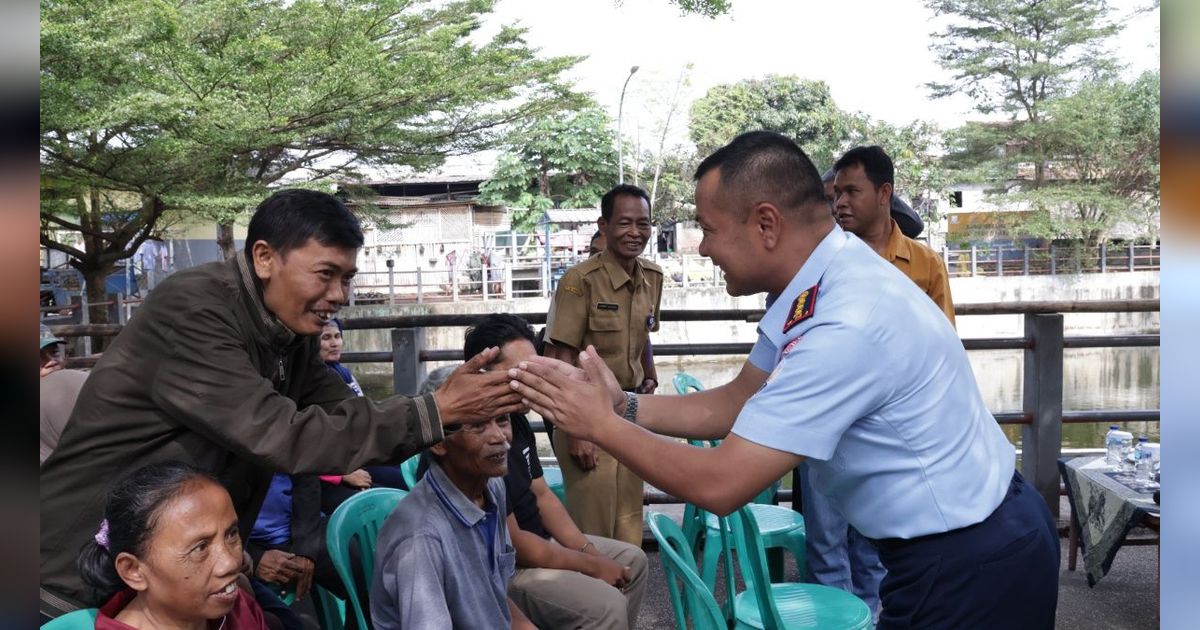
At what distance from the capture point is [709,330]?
2084 cm

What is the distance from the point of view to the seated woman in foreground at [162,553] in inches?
65.9

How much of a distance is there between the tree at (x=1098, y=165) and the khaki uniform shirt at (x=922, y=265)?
75.3 ft

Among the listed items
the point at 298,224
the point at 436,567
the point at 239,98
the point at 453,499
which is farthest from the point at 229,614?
the point at 239,98

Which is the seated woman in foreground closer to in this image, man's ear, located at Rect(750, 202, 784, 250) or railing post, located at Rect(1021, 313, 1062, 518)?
man's ear, located at Rect(750, 202, 784, 250)

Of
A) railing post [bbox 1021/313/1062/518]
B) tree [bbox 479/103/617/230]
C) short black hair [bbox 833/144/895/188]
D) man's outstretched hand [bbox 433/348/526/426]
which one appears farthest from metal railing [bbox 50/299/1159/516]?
tree [bbox 479/103/617/230]

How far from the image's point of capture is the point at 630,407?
2248 millimetres

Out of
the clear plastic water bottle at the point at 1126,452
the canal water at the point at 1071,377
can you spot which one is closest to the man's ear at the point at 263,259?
the clear plastic water bottle at the point at 1126,452

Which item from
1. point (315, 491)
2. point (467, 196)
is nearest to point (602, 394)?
point (315, 491)

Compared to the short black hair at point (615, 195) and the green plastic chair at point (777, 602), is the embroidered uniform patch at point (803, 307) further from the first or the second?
the short black hair at point (615, 195)

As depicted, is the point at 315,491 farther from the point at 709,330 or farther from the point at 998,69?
the point at 998,69

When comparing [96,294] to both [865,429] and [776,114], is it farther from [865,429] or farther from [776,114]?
[776,114]

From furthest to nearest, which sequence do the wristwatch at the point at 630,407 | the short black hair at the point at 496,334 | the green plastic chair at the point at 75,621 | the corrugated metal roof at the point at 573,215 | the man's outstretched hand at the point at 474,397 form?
the corrugated metal roof at the point at 573,215
the short black hair at the point at 496,334
the wristwatch at the point at 630,407
the man's outstretched hand at the point at 474,397
the green plastic chair at the point at 75,621

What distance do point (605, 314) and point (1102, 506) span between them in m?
2.05

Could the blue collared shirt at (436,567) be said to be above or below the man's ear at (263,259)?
below
